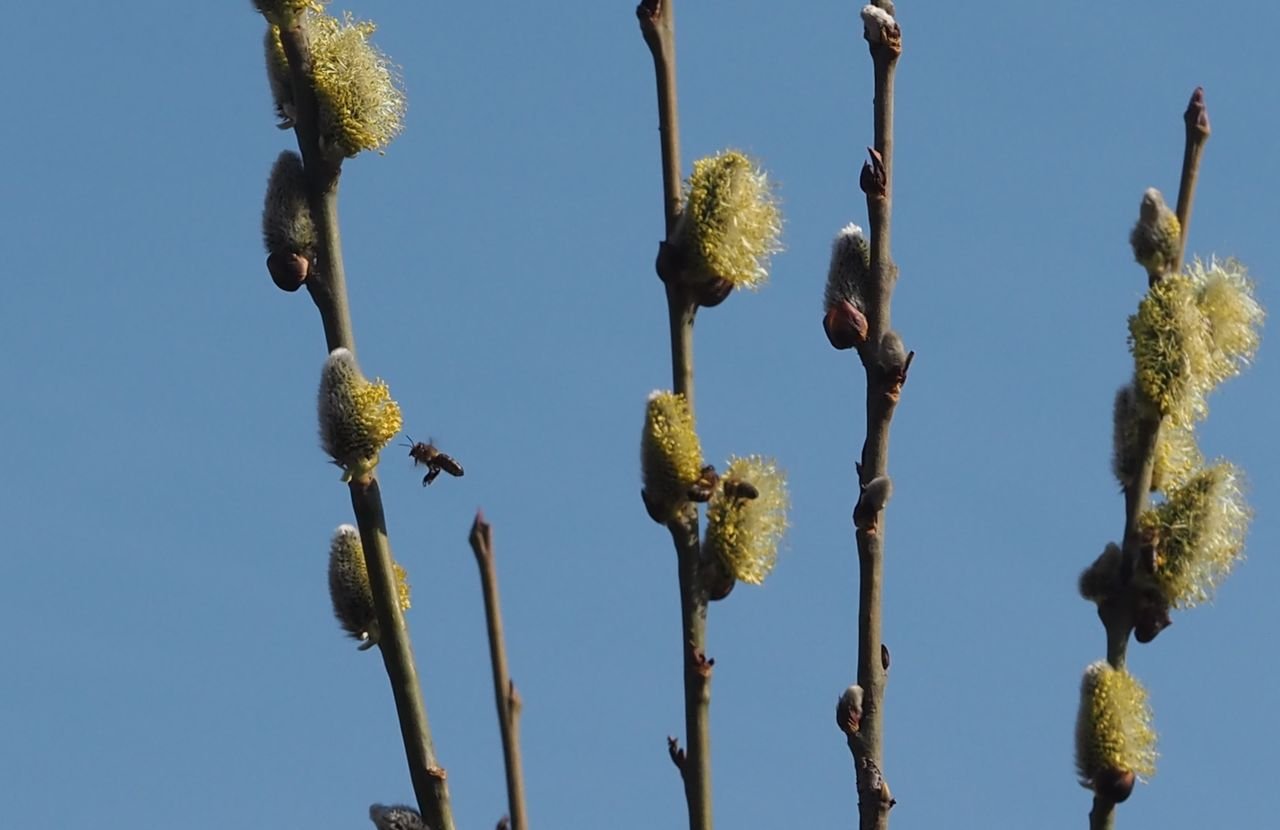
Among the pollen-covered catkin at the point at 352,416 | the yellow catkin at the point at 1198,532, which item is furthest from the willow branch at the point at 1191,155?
the pollen-covered catkin at the point at 352,416

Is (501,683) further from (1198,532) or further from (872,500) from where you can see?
(1198,532)

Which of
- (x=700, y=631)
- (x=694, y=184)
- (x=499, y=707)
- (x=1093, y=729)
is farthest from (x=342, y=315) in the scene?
(x=1093, y=729)

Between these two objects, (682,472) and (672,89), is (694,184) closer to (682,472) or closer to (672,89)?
(672,89)

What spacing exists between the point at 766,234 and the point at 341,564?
937mm

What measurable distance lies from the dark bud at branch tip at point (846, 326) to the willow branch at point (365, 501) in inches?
31.6

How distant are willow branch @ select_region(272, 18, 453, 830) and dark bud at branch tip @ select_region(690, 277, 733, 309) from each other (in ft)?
2.04

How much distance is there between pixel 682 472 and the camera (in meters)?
3.55

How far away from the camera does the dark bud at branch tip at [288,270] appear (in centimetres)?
392

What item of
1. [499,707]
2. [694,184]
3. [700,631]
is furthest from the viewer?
[694,184]

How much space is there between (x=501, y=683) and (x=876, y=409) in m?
0.95

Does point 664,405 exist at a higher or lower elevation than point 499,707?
higher

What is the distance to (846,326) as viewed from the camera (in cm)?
369

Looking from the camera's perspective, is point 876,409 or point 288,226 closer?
point 876,409

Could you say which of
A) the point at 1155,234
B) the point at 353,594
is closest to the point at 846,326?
the point at 1155,234
